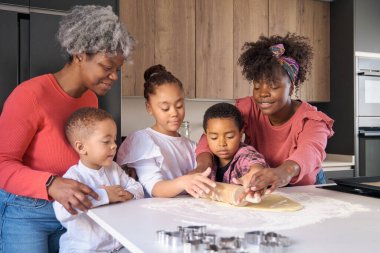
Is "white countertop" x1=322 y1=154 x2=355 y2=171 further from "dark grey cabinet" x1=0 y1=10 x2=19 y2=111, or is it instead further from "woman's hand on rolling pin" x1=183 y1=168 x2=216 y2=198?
"dark grey cabinet" x1=0 y1=10 x2=19 y2=111

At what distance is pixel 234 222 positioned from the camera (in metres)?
0.90

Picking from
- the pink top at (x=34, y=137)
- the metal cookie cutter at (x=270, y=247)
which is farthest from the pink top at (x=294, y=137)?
the metal cookie cutter at (x=270, y=247)

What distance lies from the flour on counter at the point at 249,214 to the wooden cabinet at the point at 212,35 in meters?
1.81

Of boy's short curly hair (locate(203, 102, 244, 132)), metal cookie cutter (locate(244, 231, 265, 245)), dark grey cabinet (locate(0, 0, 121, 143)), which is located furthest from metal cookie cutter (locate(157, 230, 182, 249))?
dark grey cabinet (locate(0, 0, 121, 143))

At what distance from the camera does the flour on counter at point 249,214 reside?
2.89ft

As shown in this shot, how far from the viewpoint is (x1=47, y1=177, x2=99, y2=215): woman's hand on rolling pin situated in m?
1.08

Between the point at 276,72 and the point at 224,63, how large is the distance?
162 centimetres

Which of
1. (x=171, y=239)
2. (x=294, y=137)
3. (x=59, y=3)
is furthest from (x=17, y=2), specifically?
(x=171, y=239)

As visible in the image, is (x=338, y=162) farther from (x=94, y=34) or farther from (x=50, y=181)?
(x=50, y=181)

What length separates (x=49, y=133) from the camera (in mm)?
1340

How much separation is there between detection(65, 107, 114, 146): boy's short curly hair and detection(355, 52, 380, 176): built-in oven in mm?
2660

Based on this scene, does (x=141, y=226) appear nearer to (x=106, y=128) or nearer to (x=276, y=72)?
(x=106, y=128)

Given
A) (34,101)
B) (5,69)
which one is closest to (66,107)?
(34,101)

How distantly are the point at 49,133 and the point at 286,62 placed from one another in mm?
961
